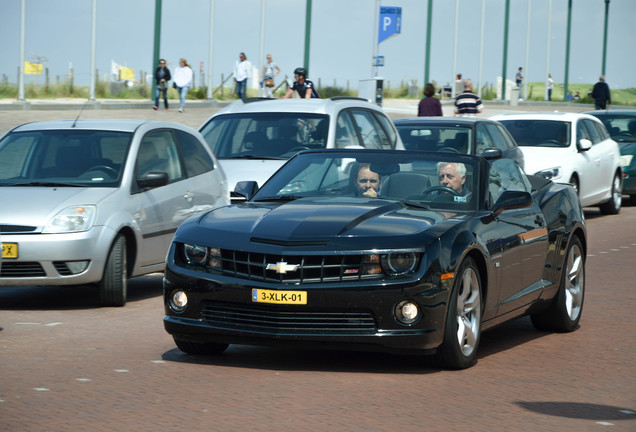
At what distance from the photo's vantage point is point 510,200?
7.87 m

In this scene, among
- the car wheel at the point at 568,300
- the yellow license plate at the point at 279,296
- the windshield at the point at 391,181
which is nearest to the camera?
the yellow license plate at the point at 279,296

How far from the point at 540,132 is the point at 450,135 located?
3791 mm

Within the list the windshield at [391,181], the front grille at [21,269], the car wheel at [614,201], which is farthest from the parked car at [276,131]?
the car wheel at [614,201]

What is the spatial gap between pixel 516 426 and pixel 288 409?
1.13 metres

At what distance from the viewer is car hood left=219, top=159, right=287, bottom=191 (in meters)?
13.0

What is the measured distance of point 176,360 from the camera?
291 inches

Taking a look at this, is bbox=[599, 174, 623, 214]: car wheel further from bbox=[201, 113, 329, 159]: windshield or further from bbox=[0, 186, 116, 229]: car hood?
bbox=[0, 186, 116, 229]: car hood

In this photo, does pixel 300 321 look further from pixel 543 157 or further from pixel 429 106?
pixel 429 106

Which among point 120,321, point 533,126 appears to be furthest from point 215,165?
point 533,126

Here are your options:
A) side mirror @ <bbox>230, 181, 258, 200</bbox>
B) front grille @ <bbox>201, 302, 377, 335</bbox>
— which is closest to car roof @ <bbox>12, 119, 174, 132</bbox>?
side mirror @ <bbox>230, 181, 258, 200</bbox>

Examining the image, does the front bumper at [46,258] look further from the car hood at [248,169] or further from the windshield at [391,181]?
the car hood at [248,169]

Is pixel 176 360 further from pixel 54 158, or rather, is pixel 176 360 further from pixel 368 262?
pixel 54 158

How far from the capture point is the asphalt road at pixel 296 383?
18.8 ft

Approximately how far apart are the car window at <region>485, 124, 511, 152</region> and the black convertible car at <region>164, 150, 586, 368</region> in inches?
355
